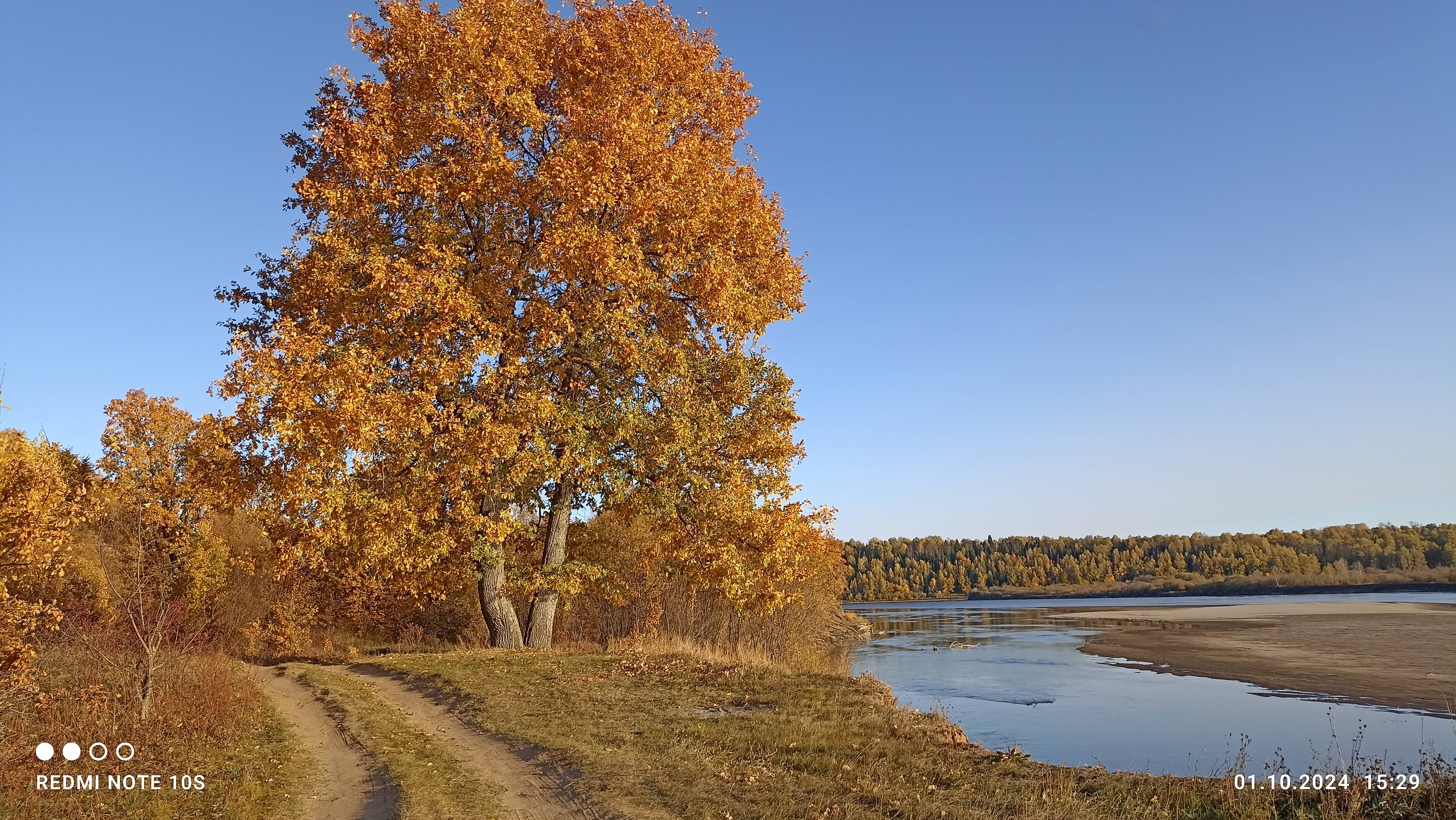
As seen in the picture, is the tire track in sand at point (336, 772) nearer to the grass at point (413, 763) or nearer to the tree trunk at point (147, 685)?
the grass at point (413, 763)

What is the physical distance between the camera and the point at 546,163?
15.5m

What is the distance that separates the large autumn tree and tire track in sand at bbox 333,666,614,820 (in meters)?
3.03

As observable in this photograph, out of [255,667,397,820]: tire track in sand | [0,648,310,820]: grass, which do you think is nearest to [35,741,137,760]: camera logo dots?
[0,648,310,820]: grass

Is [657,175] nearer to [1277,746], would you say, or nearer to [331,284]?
[331,284]

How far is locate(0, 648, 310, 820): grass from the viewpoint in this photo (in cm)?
825

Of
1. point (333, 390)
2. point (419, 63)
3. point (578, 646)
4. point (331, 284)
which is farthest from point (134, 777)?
point (419, 63)

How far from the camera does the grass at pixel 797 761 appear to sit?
7828 millimetres

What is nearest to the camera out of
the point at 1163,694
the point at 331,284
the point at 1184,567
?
the point at 331,284

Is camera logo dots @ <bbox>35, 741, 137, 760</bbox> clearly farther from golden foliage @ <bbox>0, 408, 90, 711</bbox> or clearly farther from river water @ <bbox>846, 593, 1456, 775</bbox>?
river water @ <bbox>846, 593, 1456, 775</bbox>

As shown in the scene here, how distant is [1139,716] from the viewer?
69.6 ft

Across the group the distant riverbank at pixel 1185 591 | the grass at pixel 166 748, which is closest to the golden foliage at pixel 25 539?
the grass at pixel 166 748

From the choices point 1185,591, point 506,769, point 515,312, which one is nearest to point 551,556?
point 515,312

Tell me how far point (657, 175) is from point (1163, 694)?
22.6m

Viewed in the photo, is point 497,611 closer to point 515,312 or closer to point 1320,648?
point 515,312
